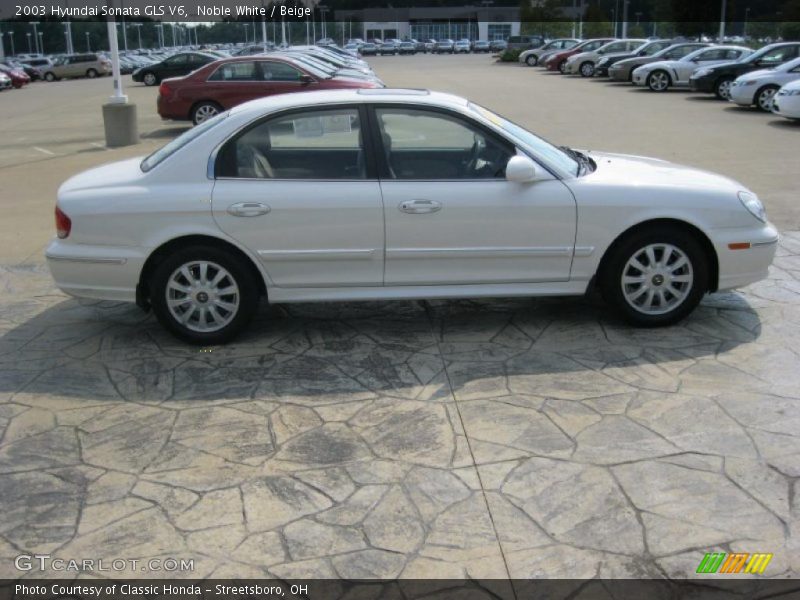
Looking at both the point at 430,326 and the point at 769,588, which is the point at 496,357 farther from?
the point at 769,588

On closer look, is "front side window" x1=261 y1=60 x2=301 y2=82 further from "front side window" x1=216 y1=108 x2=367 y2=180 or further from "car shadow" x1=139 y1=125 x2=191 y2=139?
"front side window" x1=216 y1=108 x2=367 y2=180

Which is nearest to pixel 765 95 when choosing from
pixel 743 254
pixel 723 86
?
pixel 723 86

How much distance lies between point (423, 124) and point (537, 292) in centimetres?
130

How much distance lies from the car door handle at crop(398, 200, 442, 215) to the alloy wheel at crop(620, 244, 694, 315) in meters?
1.29

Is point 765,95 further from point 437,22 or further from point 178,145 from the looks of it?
point 437,22

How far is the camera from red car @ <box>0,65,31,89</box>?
136 ft

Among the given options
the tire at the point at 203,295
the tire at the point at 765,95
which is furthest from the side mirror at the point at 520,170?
the tire at the point at 765,95

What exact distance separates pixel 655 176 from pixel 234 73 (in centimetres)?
1316

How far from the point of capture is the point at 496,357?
523cm

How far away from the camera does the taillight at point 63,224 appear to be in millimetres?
5371

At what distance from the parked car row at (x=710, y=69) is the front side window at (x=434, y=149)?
1380 cm

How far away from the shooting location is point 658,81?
26.7 metres

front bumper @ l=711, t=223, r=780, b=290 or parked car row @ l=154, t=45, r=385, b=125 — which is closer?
front bumper @ l=711, t=223, r=780, b=290

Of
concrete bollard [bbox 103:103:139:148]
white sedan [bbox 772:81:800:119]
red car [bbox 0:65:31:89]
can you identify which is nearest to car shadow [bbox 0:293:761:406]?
concrete bollard [bbox 103:103:139:148]
